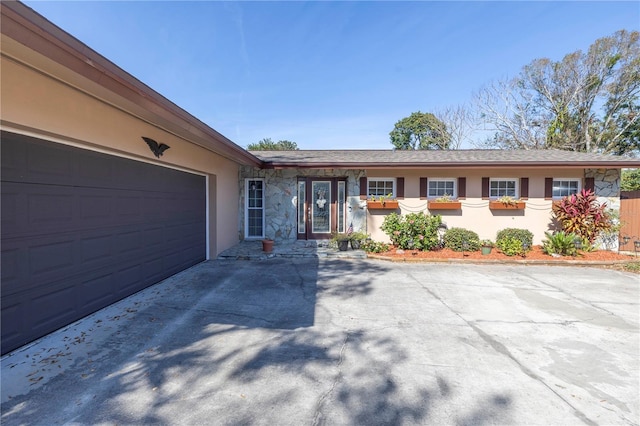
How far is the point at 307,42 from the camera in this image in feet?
32.0

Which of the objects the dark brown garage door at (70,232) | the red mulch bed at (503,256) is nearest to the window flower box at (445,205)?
the red mulch bed at (503,256)

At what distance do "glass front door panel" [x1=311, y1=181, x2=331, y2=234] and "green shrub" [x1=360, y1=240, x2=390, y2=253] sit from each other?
1.50 m

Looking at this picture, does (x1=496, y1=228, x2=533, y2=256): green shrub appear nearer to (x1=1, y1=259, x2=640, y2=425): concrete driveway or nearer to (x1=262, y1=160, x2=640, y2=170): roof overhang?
(x1=262, y1=160, x2=640, y2=170): roof overhang

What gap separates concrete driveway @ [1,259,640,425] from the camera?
6.76 feet

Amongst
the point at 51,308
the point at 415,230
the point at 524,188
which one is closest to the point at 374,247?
the point at 415,230

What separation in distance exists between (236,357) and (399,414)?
1.60 m

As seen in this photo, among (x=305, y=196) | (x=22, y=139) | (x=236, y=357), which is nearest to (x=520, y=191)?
(x=305, y=196)

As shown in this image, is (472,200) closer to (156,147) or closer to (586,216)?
(586,216)

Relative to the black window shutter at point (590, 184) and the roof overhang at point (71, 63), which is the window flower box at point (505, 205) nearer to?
the black window shutter at point (590, 184)

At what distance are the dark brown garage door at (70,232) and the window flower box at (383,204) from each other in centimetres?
568

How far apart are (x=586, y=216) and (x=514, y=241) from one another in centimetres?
213

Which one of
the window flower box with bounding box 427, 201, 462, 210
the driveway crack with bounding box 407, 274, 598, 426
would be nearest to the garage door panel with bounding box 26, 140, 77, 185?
the driveway crack with bounding box 407, 274, 598, 426

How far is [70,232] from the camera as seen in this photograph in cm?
336

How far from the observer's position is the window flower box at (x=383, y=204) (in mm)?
8609
